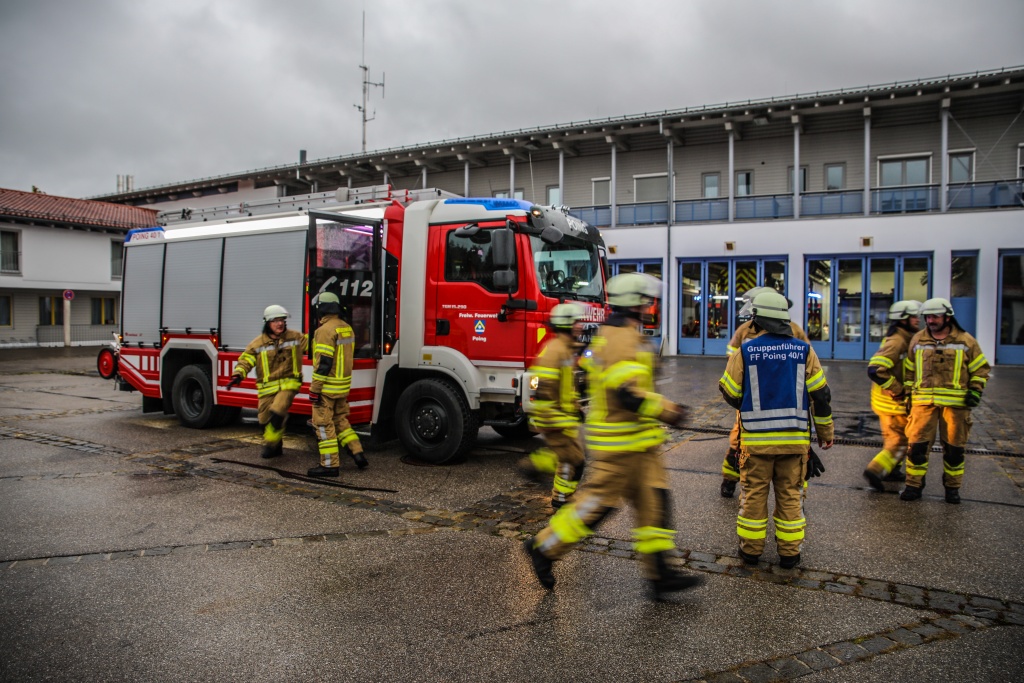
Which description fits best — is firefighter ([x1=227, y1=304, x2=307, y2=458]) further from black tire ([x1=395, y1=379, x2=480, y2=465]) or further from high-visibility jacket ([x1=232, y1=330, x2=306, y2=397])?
black tire ([x1=395, y1=379, x2=480, y2=465])

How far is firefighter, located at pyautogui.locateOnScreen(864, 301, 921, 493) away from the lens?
21.3ft

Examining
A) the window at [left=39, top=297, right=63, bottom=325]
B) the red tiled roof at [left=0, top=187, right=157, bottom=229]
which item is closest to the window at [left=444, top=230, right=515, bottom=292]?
the red tiled roof at [left=0, top=187, right=157, bottom=229]

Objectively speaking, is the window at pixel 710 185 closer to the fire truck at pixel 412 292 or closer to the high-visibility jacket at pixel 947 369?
the fire truck at pixel 412 292

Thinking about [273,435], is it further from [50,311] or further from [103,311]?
[103,311]

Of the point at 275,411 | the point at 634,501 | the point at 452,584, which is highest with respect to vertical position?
the point at 275,411

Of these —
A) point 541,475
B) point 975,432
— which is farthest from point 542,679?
point 975,432

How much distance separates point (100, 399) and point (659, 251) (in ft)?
56.5

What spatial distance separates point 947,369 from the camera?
602 centimetres

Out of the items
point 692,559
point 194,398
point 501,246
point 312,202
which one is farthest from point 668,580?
point 194,398

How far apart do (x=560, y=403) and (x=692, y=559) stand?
140cm

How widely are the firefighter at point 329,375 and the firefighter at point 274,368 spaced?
0.74 m

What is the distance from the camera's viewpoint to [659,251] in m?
24.0

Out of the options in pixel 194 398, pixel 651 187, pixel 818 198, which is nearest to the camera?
pixel 194 398

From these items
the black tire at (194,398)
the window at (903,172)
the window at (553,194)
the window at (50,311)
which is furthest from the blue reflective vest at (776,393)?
the window at (50,311)
